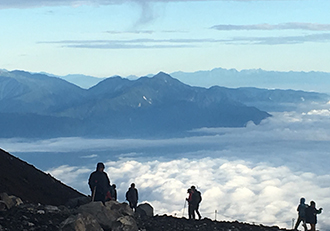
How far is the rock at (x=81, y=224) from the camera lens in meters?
15.7

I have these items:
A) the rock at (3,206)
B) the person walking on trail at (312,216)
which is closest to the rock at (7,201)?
the rock at (3,206)

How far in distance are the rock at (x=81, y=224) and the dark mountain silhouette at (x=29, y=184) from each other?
73.8ft

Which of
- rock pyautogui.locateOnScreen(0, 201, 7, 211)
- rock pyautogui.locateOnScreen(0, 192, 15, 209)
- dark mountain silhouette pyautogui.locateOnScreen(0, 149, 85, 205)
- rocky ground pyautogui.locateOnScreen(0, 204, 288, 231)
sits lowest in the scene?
rocky ground pyautogui.locateOnScreen(0, 204, 288, 231)

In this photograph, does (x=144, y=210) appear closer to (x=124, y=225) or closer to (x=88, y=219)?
(x=124, y=225)

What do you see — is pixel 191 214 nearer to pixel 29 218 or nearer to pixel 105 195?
pixel 105 195

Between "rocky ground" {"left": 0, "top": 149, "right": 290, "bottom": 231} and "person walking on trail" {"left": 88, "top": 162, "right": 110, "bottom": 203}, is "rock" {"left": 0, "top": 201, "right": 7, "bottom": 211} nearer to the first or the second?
"rocky ground" {"left": 0, "top": 149, "right": 290, "bottom": 231}

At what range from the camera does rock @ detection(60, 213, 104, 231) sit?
1569 cm

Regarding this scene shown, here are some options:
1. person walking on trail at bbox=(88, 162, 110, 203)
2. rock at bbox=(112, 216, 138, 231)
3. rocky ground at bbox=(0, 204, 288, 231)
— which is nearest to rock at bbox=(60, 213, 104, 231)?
rocky ground at bbox=(0, 204, 288, 231)

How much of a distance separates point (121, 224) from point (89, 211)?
139cm

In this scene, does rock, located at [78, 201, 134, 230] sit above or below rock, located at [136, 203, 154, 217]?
below

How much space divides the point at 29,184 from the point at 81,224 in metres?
30.4

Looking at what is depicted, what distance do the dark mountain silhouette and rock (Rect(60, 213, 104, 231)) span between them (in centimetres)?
2250

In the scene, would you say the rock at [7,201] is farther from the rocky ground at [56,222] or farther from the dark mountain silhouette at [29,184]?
the dark mountain silhouette at [29,184]

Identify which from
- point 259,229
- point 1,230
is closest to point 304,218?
point 259,229
